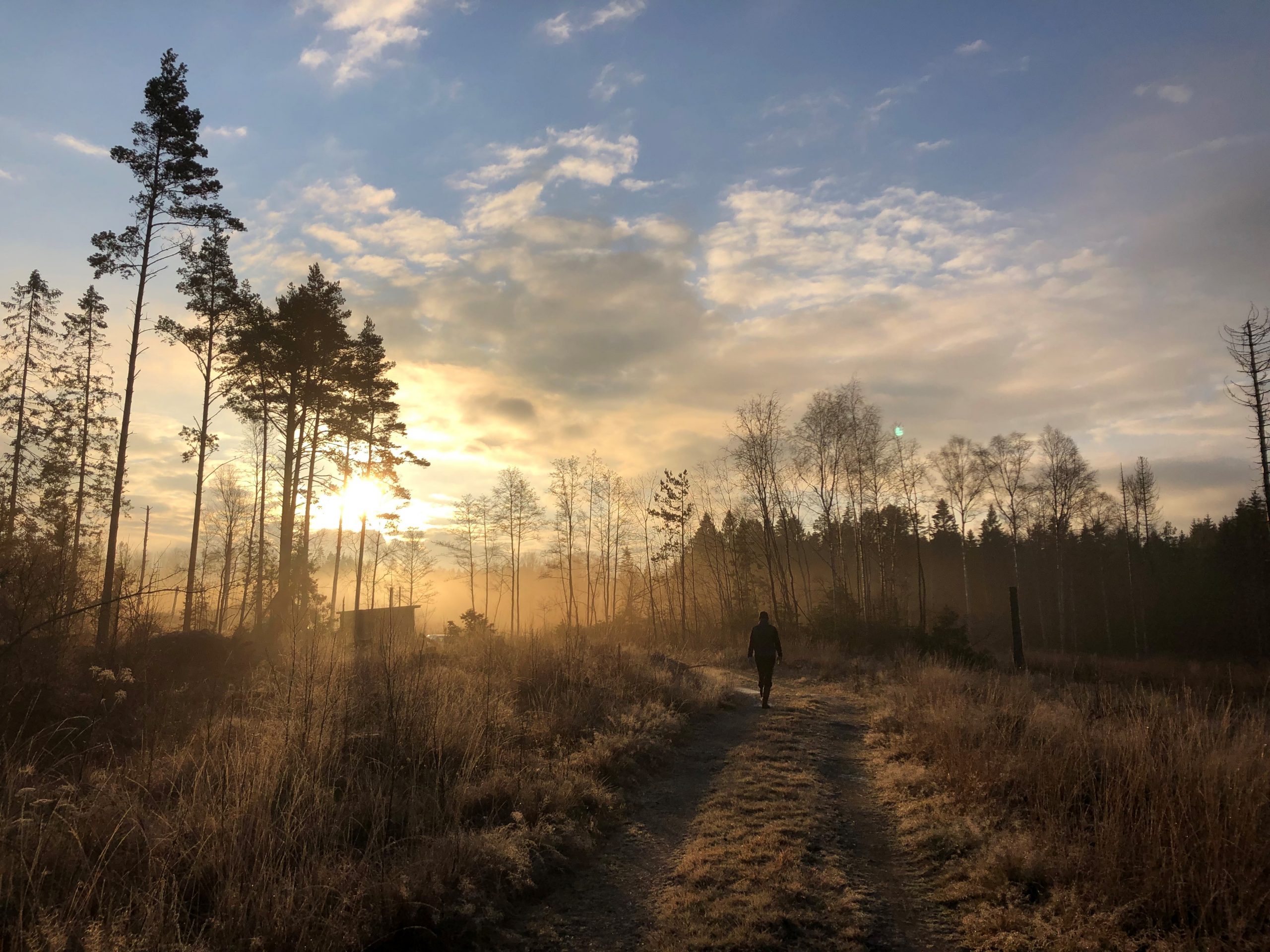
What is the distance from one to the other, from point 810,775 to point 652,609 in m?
30.9

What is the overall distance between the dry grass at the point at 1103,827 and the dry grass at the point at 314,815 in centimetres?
356

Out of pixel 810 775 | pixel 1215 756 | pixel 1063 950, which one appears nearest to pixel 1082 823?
pixel 1215 756

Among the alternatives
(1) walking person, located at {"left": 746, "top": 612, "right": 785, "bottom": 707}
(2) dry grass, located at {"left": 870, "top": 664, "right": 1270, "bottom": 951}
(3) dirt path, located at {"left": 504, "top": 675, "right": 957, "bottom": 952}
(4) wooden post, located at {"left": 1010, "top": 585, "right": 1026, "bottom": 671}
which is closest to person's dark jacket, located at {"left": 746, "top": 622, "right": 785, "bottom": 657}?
(1) walking person, located at {"left": 746, "top": 612, "right": 785, "bottom": 707}

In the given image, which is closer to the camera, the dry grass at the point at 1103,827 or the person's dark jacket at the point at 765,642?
the dry grass at the point at 1103,827

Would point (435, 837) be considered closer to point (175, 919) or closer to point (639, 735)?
point (175, 919)

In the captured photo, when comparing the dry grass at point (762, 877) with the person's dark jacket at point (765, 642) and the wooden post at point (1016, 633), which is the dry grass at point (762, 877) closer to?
the person's dark jacket at point (765, 642)

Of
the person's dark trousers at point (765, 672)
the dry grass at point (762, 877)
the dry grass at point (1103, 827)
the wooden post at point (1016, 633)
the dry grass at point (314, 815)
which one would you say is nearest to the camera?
the dry grass at point (314, 815)

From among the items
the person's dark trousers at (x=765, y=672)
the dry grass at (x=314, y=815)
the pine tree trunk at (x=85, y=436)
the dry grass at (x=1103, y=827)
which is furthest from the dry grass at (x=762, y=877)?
the pine tree trunk at (x=85, y=436)

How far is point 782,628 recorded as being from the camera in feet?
104

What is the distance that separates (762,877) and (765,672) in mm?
8724

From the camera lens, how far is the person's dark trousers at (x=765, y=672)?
1392 centimetres

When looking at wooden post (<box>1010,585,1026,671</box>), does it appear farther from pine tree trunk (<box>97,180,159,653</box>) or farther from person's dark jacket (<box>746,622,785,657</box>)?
pine tree trunk (<box>97,180,159,653</box>)

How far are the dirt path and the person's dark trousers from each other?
4236 mm

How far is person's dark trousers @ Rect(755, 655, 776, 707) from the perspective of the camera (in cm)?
1392
